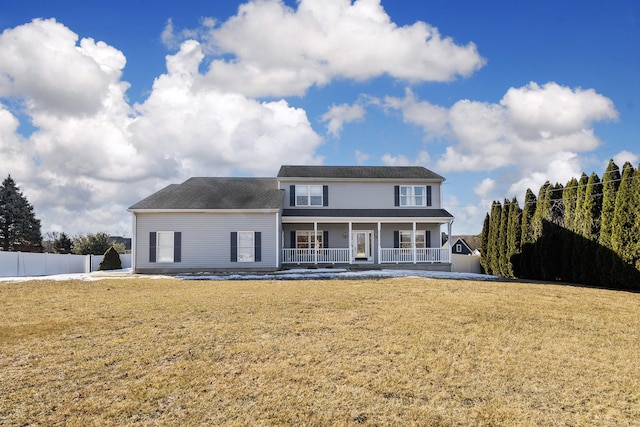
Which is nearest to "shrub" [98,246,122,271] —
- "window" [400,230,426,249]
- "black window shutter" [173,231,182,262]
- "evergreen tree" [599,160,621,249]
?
"black window shutter" [173,231,182,262]

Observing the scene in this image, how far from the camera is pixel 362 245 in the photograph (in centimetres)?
2484

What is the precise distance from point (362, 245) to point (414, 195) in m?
4.04

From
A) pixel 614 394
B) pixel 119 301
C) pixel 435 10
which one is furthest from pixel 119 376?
pixel 435 10

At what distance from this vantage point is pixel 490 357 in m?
6.26

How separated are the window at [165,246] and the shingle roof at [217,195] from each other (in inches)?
53.2

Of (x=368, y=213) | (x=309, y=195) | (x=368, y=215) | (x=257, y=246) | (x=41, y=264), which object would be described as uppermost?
(x=309, y=195)

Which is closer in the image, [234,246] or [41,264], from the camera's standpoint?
[234,246]

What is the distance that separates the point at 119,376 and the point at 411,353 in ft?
12.6

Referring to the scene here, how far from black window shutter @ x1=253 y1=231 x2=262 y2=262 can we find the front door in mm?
5654

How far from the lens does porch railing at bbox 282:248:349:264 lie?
2309 centimetres

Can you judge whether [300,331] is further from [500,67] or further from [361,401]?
[500,67]

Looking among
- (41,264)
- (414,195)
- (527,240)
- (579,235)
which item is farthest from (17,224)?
(579,235)

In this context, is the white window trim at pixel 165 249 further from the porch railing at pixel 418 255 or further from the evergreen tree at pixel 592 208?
the evergreen tree at pixel 592 208

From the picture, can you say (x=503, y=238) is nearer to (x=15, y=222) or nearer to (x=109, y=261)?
(x=109, y=261)
